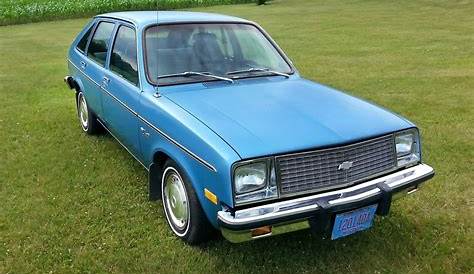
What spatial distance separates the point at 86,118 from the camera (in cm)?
584

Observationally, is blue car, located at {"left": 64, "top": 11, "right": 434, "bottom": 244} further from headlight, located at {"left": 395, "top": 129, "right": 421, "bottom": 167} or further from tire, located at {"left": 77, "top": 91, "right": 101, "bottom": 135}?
tire, located at {"left": 77, "top": 91, "right": 101, "bottom": 135}

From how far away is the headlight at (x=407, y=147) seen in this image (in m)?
3.26

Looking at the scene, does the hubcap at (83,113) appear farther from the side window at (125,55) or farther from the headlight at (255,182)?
the headlight at (255,182)

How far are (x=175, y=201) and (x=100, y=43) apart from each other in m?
2.36

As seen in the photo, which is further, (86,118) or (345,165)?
(86,118)

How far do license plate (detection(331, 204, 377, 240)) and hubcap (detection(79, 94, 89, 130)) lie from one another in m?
3.77

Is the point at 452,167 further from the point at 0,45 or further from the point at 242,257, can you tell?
the point at 0,45

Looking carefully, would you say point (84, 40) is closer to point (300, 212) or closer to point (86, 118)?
point (86, 118)

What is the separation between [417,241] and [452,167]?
60.1 inches

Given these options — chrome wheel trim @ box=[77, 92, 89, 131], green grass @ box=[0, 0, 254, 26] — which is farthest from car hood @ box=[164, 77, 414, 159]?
green grass @ box=[0, 0, 254, 26]

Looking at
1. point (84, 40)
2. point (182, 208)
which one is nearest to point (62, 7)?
point (84, 40)

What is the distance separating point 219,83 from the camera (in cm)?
385

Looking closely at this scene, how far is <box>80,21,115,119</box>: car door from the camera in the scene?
479cm

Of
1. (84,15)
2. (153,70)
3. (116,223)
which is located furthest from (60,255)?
(84,15)
